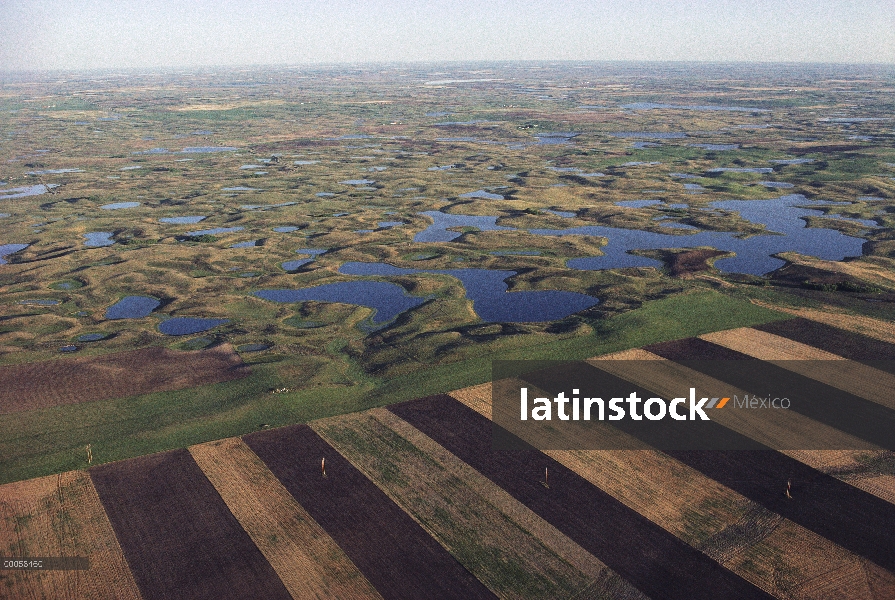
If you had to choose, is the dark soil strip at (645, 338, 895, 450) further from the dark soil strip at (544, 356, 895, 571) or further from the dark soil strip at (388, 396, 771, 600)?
the dark soil strip at (388, 396, 771, 600)

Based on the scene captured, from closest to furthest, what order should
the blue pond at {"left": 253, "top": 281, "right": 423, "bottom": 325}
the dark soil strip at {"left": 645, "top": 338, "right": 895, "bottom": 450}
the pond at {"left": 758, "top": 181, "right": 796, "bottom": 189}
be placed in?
the dark soil strip at {"left": 645, "top": 338, "right": 895, "bottom": 450}, the blue pond at {"left": 253, "top": 281, "right": 423, "bottom": 325}, the pond at {"left": 758, "top": 181, "right": 796, "bottom": 189}

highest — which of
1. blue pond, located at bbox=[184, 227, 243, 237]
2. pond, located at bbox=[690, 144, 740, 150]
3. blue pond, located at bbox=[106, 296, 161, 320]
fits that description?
pond, located at bbox=[690, 144, 740, 150]

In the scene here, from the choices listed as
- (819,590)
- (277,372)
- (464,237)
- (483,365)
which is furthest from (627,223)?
(819,590)

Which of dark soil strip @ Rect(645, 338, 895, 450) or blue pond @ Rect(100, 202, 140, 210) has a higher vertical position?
dark soil strip @ Rect(645, 338, 895, 450)

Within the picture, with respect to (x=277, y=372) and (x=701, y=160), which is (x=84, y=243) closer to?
(x=277, y=372)

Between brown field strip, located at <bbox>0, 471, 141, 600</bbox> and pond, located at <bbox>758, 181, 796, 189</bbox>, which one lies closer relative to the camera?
brown field strip, located at <bbox>0, 471, 141, 600</bbox>

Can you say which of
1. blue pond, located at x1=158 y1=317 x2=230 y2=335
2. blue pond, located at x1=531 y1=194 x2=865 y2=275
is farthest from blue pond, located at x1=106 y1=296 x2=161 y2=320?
blue pond, located at x1=531 y1=194 x2=865 y2=275

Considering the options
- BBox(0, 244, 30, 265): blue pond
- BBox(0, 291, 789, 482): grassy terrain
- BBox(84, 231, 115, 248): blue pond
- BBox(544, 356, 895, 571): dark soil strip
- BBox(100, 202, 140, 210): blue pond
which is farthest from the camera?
BBox(100, 202, 140, 210): blue pond
